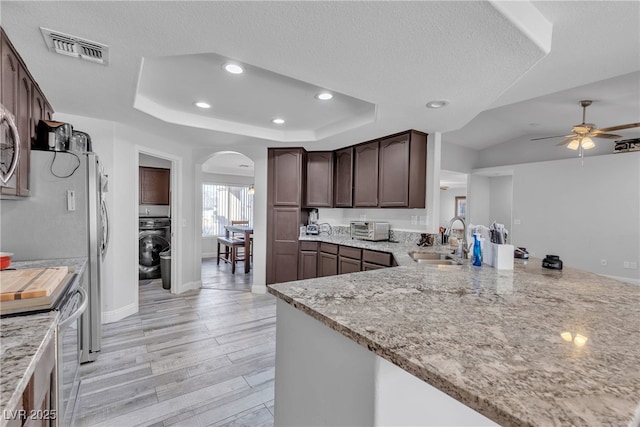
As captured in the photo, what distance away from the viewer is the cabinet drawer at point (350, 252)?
11.8 ft

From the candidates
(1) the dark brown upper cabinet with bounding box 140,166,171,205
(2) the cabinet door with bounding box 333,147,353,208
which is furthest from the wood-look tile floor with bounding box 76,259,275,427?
(1) the dark brown upper cabinet with bounding box 140,166,171,205

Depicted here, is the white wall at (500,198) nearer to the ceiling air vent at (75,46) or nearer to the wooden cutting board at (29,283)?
the ceiling air vent at (75,46)

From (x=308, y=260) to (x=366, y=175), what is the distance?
1483mm

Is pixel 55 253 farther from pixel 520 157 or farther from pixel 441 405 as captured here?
pixel 520 157

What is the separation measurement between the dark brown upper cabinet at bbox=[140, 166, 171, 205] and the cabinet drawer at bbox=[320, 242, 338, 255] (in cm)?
331

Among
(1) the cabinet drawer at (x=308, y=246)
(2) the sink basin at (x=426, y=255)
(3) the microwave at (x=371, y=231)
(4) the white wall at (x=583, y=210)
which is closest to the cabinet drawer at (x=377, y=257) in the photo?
(2) the sink basin at (x=426, y=255)

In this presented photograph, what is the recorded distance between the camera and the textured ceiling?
1.31 meters

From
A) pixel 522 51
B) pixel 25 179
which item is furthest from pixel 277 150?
pixel 522 51

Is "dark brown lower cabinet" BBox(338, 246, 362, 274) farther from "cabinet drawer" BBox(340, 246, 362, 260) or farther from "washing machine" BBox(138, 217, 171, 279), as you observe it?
"washing machine" BBox(138, 217, 171, 279)

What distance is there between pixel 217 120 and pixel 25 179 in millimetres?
1886

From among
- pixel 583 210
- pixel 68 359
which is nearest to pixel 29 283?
pixel 68 359

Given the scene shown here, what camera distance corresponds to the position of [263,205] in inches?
173

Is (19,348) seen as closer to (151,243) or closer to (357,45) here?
(357,45)

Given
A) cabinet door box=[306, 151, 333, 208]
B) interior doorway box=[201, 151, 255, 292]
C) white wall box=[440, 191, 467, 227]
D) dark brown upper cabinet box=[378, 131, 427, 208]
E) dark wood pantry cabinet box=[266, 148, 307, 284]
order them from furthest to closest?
white wall box=[440, 191, 467, 227] → interior doorway box=[201, 151, 255, 292] → cabinet door box=[306, 151, 333, 208] → dark wood pantry cabinet box=[266, 148, 307, 284] → dark brown upper cabinet box=[378, 131, 427, 208]
